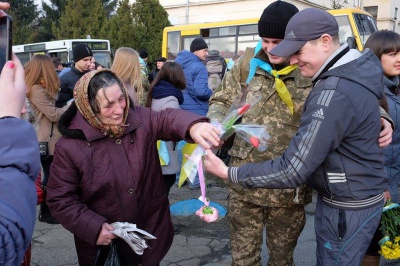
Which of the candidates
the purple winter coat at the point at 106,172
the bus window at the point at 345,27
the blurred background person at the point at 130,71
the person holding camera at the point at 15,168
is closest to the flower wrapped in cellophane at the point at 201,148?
the purple winter coat at the point at 106,172

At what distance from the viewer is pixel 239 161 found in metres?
2.77

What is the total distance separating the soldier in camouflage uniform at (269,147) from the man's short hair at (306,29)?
1.28ft

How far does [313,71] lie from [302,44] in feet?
0.57

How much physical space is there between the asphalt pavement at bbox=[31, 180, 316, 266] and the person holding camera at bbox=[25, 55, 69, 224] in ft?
2.08

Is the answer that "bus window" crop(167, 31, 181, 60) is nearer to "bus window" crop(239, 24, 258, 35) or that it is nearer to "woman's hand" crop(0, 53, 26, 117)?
"bus window" crop(239, 24, 258, 35)

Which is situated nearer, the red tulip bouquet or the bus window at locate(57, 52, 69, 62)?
the red tulip bouquet

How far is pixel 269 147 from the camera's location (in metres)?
2.68

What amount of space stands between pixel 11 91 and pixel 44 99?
3.75 metres

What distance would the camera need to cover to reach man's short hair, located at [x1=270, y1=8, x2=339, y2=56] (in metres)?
2.09

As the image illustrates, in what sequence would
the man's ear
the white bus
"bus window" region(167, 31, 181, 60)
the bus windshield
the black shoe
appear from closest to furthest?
the man's ear → the black shoe → the bus windshield → "bus window" region(167, 31, 181, 60) → the white bus

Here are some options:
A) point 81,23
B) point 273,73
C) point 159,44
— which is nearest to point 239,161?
point 273,73

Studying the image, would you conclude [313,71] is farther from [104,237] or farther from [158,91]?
[158,91]

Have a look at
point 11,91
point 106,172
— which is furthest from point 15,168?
point 106,172

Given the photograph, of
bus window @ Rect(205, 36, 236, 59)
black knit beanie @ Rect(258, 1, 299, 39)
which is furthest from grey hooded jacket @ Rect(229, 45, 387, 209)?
bus window @ Rect(205, 36, 236, 59)
